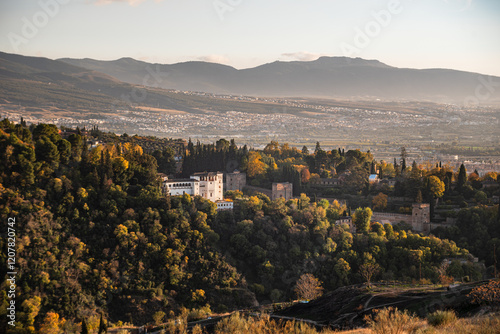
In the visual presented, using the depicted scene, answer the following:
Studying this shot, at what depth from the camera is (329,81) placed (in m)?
193

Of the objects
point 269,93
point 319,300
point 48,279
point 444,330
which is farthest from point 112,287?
point 269,93

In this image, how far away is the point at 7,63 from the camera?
13338 cm

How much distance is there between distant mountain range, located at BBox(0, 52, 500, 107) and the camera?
130250 mm

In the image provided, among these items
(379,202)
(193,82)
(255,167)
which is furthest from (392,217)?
(193,82)

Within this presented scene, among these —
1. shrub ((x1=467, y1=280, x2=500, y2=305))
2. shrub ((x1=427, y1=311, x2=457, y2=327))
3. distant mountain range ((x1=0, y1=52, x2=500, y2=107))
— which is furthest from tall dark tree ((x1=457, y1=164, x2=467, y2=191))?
distant mountain range ((x1=0, y1=52, x2=500, y2=107))

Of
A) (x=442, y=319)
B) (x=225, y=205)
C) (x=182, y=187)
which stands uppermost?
(x=442, y=319)

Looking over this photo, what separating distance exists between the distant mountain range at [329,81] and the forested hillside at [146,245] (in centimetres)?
14368

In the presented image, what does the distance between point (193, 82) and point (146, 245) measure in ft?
528

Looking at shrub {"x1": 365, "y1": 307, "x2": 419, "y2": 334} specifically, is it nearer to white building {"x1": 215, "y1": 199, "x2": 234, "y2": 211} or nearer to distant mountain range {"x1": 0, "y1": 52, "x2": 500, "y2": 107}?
white building {"x1": 215, "y1": 199, "x2": 234, "y2": 211}

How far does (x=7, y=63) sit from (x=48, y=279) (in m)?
116

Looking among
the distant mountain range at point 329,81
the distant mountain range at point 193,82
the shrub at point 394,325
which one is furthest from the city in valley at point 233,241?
the distant mountain range at point 329,81

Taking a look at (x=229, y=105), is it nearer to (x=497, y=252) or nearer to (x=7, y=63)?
(x=7, y=63)

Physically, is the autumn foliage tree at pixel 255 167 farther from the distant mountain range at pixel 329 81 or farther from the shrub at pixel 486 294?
the distant mountain range at pixel 329 81

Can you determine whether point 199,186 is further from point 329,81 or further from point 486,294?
point 329,81
